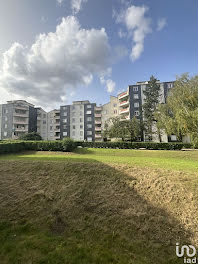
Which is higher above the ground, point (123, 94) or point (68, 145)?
point (123, 94)

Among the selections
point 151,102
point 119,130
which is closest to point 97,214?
point 119,130

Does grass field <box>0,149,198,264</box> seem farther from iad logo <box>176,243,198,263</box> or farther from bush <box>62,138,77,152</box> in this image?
bush <box>62,138,77,152</box>

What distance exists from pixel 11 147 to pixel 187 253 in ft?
75.3

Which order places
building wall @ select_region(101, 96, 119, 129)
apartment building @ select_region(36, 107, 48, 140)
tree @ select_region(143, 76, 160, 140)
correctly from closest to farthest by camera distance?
tree @ select_region(143, 76, 160, 140), building wall @ select_region(101, 96, 119, 129), apartment building @ select_region(36, 107, 48, 140)

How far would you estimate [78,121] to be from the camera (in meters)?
58.2

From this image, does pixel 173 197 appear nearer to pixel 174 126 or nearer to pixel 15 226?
pixel 15 226

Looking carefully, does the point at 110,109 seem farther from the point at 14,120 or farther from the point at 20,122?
the point at 14,120

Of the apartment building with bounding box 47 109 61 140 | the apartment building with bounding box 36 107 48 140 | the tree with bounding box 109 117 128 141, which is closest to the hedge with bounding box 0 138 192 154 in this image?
the tree with bounding box 109 117 128 141

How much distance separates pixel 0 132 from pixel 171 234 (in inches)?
2629

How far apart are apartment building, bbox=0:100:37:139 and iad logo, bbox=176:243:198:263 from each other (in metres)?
59.5

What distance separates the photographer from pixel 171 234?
16.9ft

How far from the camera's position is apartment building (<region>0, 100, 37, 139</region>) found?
53.9 m

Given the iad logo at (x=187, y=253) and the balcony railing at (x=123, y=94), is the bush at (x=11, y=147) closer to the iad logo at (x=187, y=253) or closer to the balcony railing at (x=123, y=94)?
the iad logo at (x=187, y=253)

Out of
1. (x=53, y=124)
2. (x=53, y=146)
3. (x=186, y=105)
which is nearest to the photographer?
(x=186, y=105)
